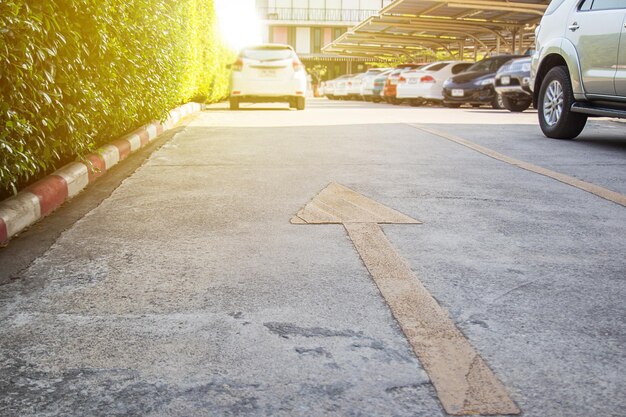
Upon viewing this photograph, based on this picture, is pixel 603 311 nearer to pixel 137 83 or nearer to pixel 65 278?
pixel 65 278

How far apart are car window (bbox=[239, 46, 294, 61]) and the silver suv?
9.35 metres

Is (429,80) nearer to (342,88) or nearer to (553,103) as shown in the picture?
(553,103)

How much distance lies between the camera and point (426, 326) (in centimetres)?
262

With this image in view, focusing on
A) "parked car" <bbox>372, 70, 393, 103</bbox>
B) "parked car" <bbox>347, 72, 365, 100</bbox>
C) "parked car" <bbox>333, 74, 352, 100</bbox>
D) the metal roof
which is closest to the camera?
the metal roof

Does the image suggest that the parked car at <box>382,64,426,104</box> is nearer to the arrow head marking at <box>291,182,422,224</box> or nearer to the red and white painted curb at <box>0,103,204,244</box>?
the red and white painted curb at <box>0,103,204,244</box>

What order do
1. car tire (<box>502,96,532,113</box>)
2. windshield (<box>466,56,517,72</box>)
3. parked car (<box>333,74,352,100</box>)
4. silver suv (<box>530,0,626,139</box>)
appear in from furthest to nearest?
parked car (<box>333,74,352,100</box>) → windshield (<box>466,56,517,72</box>) → car tire (<box>502,96,532,113</box>) → silver suv (<box>530,0,626,139</box>)

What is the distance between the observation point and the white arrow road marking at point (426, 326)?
6.75 ft

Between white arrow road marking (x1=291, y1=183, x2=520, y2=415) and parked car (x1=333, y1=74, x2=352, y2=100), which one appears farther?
parked car (x1=333, y1=74, x2=352, y2=100)

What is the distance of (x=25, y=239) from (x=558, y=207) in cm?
327

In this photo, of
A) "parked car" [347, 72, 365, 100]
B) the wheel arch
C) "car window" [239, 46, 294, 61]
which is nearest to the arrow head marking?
the wheel arch

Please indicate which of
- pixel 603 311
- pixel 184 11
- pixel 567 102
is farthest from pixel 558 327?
pixel 184 11

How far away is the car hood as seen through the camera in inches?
817

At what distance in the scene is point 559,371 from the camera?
2.25 metres

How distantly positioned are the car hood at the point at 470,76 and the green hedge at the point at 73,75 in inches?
492
